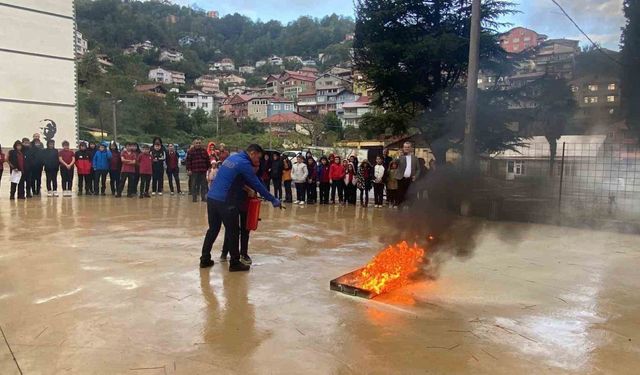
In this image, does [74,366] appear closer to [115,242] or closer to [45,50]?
[115,242]

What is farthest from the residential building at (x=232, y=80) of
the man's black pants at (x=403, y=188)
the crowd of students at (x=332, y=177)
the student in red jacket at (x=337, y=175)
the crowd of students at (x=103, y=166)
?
the man's black pants at (x=403, y=188)

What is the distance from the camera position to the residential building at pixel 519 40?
1225 cm

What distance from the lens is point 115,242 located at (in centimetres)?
725

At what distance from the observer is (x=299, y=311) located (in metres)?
4.37

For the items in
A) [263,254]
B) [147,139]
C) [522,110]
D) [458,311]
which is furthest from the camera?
[147,139]

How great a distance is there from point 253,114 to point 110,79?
157ft

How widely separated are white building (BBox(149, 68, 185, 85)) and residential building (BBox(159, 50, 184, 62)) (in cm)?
1074

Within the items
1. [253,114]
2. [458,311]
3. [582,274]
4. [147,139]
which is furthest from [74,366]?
[253,114]

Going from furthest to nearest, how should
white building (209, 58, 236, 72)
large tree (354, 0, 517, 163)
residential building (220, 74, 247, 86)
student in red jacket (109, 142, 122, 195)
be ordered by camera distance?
white building (209, 58, 236, 72), residential building (220, 74, 247, 86), student in red jacket (109, 142, 122, 195), large tree (354, 0, 517, 163)

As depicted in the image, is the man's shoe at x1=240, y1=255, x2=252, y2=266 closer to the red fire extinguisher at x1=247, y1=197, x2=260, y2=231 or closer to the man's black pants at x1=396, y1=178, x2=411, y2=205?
the red fire extinguisher at x1=247, y1=197, x2=260, y2=231

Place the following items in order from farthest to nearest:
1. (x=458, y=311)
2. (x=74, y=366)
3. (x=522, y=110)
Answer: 1. (x=522, y=110)
2. (x=458, y=311)
3. (x=74, y=366)

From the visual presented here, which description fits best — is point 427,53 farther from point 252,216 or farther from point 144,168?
point 144,168

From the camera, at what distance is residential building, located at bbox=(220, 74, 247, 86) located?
459 feet

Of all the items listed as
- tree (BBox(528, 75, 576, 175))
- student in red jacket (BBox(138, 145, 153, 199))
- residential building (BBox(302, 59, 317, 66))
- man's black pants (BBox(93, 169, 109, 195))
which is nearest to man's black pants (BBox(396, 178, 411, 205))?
tree (BBox(528, 75, 576, 175))
